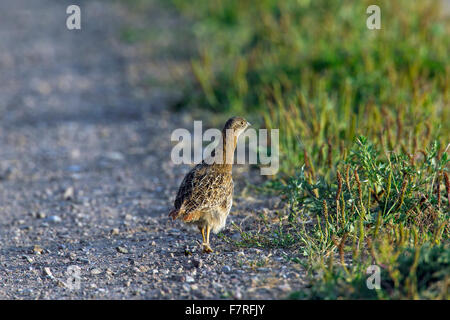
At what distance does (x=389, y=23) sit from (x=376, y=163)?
4570 millimetres

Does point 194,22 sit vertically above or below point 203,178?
above

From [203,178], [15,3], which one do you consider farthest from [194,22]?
[203,178]

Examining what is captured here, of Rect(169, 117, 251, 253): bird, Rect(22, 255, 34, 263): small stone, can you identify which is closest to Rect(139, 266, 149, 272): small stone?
Rect(169, 117, 251, 253): bird

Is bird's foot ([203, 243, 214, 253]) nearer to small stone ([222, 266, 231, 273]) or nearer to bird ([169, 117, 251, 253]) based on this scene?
bird ([169, 117, 251, 253])

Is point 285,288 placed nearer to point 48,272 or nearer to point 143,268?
point 143,268

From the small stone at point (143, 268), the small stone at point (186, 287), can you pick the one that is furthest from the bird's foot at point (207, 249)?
the small stone at point (186, 287)

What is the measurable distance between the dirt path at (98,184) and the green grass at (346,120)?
0.42 meters

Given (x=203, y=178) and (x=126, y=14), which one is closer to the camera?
(x=203, y=178)

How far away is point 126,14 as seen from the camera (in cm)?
1434

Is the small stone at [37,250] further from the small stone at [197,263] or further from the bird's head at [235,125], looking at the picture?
the bird's head at [235,125]

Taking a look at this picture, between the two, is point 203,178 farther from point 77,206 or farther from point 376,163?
point 77,206

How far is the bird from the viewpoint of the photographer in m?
4.90
